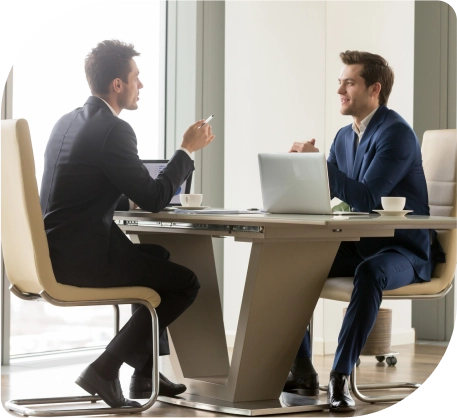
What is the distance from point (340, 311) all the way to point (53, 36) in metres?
2.02

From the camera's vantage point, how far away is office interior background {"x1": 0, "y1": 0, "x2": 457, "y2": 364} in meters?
4.30

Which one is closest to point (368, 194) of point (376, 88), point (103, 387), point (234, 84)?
point (376, 88)

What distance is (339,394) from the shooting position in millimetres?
2912

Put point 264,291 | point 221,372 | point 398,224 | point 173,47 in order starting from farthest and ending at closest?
point 173,47 < point 221,372 < point 264,291 < point 398,224

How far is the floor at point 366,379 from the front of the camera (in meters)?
2.76

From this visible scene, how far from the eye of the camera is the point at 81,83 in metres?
4.45

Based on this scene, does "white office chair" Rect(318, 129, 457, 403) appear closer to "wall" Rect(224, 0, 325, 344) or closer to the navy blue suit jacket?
the navy blue suit jacket

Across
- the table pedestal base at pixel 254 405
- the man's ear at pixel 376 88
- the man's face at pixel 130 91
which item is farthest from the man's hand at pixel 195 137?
the table pedestal base at pixel 254 405

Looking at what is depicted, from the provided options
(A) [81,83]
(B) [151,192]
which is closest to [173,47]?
(A) [81,83]

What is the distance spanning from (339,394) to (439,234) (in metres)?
0.79

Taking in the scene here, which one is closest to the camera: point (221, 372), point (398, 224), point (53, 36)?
point (398, 224)

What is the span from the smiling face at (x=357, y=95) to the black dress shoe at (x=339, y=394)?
108 cm

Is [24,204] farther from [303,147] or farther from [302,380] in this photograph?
[302,380]

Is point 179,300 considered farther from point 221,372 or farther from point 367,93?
point 367,93
